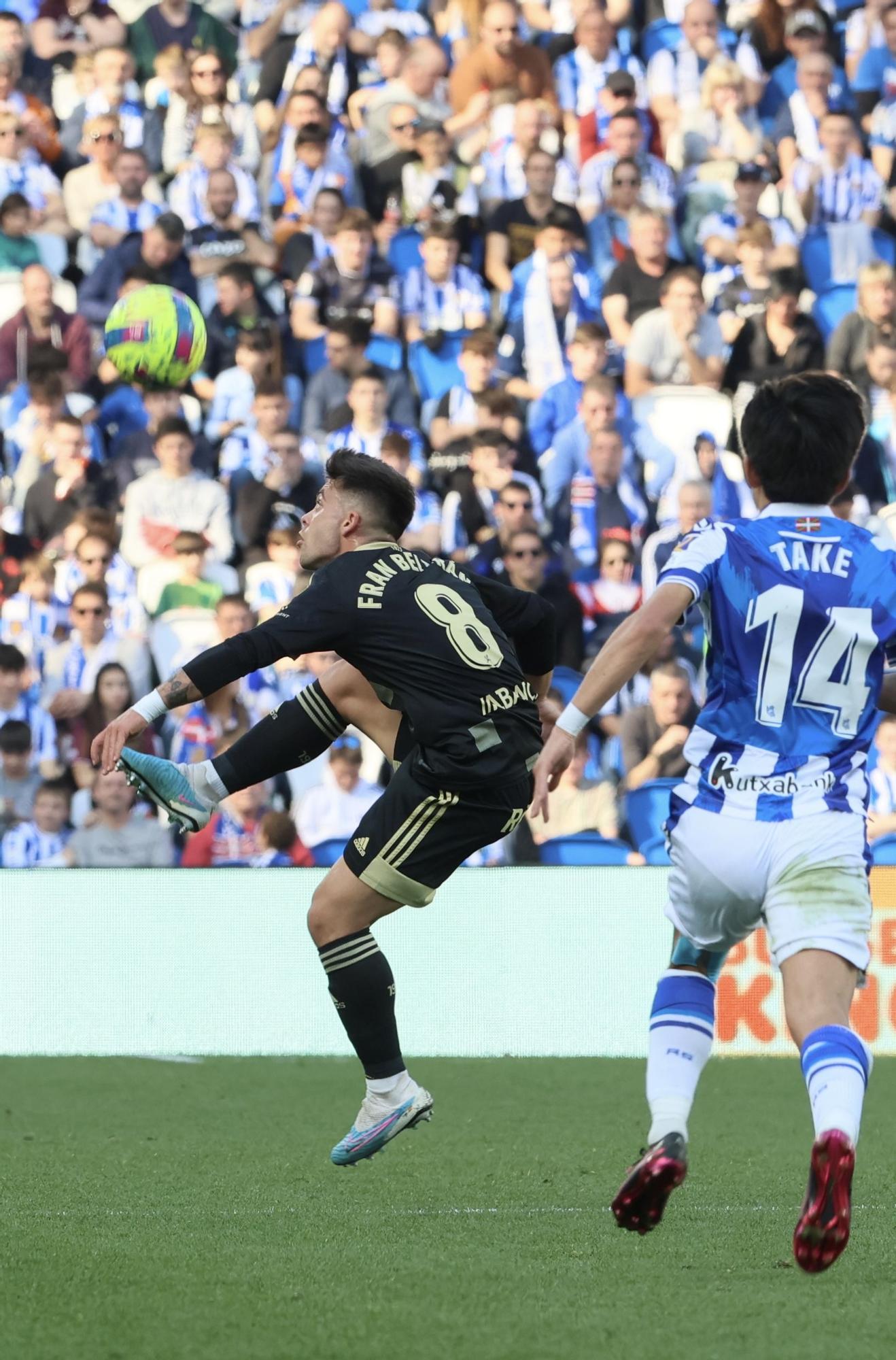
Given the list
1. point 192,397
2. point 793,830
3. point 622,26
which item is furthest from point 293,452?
point 793,830

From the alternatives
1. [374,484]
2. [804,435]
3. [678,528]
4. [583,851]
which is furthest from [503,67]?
[804,435]

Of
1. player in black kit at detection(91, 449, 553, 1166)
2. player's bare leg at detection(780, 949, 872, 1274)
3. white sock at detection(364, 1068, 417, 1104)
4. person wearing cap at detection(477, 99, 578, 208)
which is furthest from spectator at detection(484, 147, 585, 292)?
player's bare leg at detection(780, 949, 872, 1274)

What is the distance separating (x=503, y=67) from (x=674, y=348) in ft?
10.0

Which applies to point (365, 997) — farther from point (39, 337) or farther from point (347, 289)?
point (347, 289)

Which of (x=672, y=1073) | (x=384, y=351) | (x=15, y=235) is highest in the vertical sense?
(x=15, y=235)

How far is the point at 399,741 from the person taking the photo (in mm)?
6113

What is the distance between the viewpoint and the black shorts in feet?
18.8

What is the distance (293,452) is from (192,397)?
1.13 m

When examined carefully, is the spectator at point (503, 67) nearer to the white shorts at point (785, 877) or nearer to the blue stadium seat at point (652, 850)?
the blue stadium seat at point (652, 850)

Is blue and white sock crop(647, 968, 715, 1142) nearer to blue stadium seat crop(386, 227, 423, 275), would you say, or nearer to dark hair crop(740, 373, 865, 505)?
dark hair crop(740, 373, 865, 505)

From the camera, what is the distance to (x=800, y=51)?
15617mm

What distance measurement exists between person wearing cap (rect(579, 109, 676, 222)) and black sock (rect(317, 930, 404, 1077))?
10028 millimetres

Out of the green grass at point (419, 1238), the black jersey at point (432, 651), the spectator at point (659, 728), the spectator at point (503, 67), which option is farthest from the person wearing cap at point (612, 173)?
the black jersey at point (432, 651)

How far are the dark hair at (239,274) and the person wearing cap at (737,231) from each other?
3.31 meters
